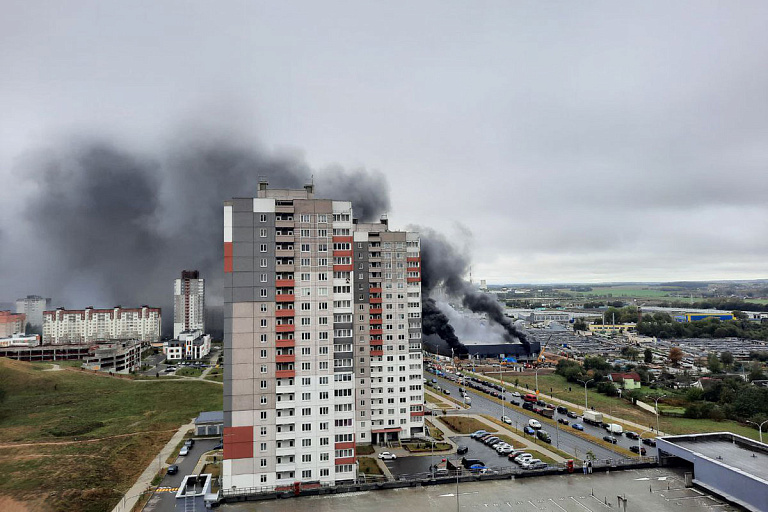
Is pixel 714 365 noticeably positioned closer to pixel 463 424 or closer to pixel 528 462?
pixel 463 424

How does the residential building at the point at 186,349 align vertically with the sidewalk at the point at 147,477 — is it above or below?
above

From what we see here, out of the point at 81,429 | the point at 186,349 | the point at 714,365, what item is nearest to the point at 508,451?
the point at 81,429

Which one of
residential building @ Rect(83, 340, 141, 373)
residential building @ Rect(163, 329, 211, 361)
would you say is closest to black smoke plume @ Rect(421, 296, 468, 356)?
residential building @ Rect(163, 329, 211, 361)

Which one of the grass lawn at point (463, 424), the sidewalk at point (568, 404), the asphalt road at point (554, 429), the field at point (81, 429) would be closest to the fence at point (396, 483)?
the asphalt road at point (554, 429)

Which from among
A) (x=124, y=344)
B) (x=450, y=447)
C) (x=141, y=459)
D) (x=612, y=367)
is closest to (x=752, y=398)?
(x=612, y=367)

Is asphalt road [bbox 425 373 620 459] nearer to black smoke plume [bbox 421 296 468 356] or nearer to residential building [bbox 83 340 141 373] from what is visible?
black smoke plume [bbox 421 296 468 356]

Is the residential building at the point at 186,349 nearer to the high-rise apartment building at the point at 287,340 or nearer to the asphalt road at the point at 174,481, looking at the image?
the asphalt road at the point at 174,481
